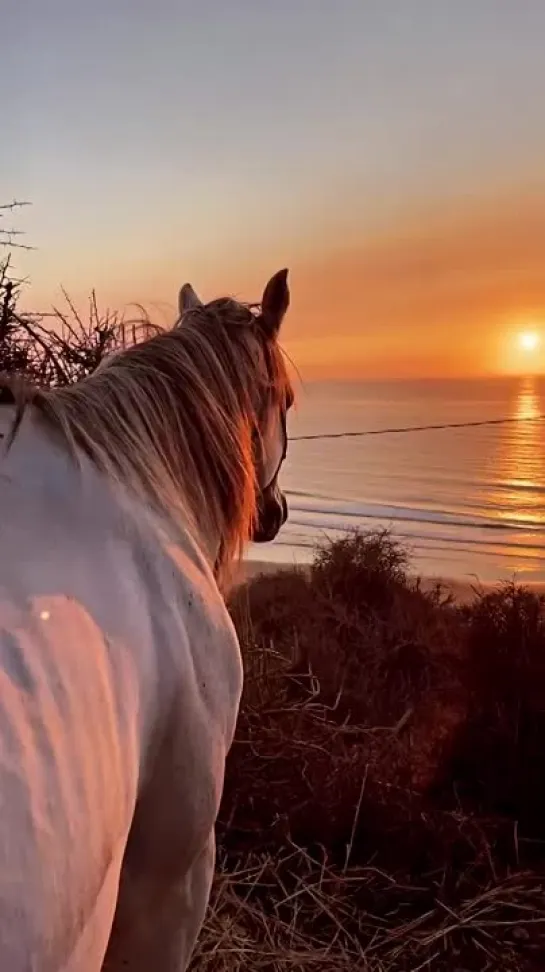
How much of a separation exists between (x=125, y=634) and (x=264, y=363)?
105 cm

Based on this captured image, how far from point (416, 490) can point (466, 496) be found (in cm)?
135

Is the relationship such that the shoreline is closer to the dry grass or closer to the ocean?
the ocean

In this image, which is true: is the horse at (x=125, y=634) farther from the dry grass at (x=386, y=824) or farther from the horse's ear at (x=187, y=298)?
the dry grass at (x=386, y=824)

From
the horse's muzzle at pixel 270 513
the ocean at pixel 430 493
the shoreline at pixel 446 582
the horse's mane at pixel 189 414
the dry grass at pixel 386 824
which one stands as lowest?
the ocean at pixel 430 493

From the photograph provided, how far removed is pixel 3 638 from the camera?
3.18 feet

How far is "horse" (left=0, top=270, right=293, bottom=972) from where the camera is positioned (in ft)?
3.02

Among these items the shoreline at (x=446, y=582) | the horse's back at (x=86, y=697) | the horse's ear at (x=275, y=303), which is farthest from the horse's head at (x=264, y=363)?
the shoreline at (x=446, y=582)

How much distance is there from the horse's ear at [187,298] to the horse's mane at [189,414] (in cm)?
24

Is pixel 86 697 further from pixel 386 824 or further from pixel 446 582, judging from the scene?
pixel 446 582

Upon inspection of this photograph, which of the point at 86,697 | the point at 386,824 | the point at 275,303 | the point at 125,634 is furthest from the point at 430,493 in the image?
the point at 86,697

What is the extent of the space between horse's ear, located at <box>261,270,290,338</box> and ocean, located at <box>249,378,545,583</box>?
12.1 inches

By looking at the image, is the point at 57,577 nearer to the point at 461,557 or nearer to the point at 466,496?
the point at 461,557

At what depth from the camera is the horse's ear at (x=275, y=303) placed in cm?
215

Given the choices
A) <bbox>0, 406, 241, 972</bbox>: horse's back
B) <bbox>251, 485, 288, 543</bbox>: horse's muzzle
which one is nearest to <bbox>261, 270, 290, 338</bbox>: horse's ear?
<bbox>251, 485, 288, 543</bbox>: horse's muzzle
